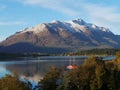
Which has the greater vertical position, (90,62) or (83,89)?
(90,62)

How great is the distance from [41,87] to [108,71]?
1470 centimetres

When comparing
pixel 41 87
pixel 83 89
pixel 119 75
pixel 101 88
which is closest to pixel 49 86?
pixel 41 87

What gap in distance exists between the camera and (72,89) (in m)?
61.7

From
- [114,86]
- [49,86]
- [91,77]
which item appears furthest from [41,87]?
[114,86]

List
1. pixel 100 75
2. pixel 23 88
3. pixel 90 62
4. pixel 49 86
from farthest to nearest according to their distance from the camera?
pixel 90 62 → pixel 100 75 → pixel 49 86 → pixel 23 88

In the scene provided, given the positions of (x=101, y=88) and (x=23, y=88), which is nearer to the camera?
(x=23, y=88)

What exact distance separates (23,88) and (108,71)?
2462 centimetres

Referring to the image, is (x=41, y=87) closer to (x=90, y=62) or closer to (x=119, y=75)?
(x=90, y=62)

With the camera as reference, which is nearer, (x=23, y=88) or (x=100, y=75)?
(x=23, y=88)

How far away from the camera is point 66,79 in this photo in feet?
202

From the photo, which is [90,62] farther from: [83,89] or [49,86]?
[49,86]

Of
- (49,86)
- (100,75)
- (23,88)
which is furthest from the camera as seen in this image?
(100,75)

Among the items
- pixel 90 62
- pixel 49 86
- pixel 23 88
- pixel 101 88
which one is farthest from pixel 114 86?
pixel 23 88

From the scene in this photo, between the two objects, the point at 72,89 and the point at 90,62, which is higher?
the point at 90,62
